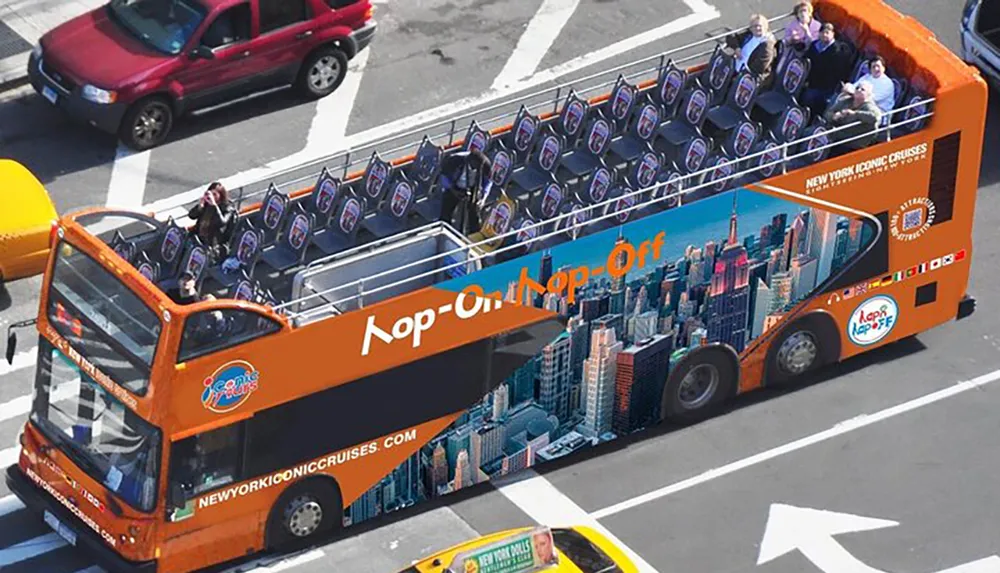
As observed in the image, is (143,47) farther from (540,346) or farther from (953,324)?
(953,324)

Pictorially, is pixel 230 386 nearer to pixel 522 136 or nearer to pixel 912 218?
pixel 522 136

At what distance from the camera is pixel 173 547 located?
19.8m

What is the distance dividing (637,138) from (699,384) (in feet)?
8.54

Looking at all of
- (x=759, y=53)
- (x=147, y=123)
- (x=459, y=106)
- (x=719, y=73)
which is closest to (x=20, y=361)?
(x=147, y=123)

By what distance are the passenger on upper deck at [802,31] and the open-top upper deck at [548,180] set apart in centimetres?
18

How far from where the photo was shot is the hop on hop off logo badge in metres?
23.3

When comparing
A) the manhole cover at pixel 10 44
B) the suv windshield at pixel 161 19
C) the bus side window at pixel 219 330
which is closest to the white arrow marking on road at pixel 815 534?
the bus side window at pixel 219 330

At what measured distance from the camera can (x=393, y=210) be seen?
21578mm

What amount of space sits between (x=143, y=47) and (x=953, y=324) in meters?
10.4

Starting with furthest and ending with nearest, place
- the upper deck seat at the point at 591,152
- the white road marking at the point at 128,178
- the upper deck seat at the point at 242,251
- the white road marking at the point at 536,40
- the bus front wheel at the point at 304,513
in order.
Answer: the white road marking at the point at 536,40 → the white road marking at the point at 128,178 → the upper deck seat at the point at 591,152 → the upper deck seat at the point at 242,251 → the bus front wheel at the point at 304,513

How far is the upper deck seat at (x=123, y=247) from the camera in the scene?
66.0 feet

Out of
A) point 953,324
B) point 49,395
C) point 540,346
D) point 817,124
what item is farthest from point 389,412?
point 953,324

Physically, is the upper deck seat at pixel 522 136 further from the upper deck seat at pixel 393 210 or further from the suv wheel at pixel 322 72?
the suv wheel at pixel 322 72

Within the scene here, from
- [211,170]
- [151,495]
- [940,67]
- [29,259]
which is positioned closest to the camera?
[151,495]
